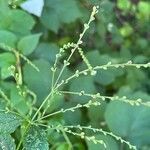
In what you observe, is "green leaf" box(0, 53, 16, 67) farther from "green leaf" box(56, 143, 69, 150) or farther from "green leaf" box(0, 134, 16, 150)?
"green leaf" box(0, 134, 16, 150)

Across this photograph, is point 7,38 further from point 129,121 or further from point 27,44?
point 129,121

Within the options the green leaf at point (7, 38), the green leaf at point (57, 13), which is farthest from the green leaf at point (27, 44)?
the green leaf at point (57, 13)

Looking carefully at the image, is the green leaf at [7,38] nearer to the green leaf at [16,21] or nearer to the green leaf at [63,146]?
the green leaf at [16,21]

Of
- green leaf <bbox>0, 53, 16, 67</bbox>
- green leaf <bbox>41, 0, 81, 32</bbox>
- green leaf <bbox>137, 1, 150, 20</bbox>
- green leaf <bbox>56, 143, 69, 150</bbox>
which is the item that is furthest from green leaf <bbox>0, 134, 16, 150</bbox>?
green leaf <bbox>137, 1, 150, 20</bbox>

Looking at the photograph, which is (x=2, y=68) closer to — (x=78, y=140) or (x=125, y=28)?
(x=78, y=140)

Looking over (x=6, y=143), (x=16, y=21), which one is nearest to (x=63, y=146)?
(x=6, y=143)
